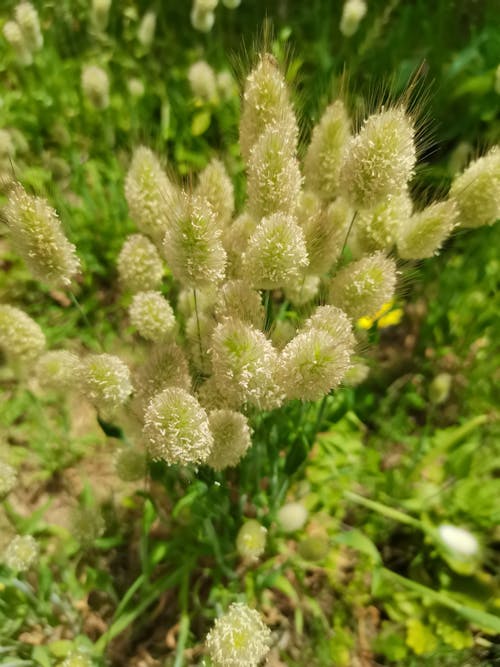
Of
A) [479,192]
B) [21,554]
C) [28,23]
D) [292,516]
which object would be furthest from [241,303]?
[28,23]

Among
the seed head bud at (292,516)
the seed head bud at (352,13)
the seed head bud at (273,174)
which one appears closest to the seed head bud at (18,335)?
the seed head bud at (273,174)

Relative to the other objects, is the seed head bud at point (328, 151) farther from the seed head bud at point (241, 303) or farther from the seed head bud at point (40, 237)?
the seed head bud at point (40, 237)

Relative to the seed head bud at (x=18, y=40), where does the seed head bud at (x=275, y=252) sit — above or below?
below

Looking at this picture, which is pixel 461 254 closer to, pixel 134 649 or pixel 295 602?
pixel 295 602

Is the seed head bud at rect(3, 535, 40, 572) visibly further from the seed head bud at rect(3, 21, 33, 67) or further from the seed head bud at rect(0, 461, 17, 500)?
the seed head bud at rect(3, 21, 33, 67)

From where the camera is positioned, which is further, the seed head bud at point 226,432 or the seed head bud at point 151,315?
the seed head bud at point 151,315

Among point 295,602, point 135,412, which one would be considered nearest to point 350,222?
point 135,412

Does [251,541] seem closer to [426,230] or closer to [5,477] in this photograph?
[5,477]

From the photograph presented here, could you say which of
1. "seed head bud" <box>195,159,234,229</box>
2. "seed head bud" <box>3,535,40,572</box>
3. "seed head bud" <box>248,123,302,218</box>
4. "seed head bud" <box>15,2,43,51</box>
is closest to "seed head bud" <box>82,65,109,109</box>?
"seed head bud" <box>15,2,43,51</box>
